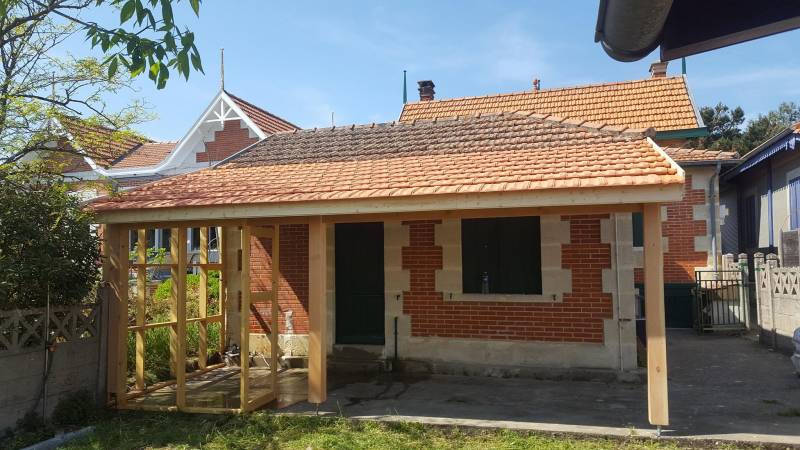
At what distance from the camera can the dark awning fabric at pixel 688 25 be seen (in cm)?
150

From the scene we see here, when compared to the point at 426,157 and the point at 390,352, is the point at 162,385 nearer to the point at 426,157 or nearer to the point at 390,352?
the point at 390,352

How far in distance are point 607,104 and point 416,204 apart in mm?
13351

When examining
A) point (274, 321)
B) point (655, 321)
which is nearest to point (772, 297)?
point (655, 321)

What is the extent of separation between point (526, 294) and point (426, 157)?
252 centimetres

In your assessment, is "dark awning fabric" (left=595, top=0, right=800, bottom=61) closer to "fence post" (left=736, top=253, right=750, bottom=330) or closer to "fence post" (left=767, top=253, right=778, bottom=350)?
"fence post" (left=767, top=253, right=778, bottom=350)

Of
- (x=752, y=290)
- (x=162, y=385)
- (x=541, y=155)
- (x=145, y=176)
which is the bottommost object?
(x=162, y=385)

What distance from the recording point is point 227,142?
62.2 feet

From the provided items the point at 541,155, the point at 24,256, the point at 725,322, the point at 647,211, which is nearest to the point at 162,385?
the point at 24,256

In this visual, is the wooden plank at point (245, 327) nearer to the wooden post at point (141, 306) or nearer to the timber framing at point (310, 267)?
the timber framing at point (310, 267)

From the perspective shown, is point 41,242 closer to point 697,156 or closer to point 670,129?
point 697,156

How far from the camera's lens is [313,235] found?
7.18m

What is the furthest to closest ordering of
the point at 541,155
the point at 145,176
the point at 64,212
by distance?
1. the point at 145,176
2. the point at 541,155
3. the point at 64,212

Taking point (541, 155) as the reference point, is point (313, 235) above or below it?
below

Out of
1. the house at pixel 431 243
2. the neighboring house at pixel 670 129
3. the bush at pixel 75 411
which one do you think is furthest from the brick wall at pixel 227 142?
the bush at pixel 75 411
